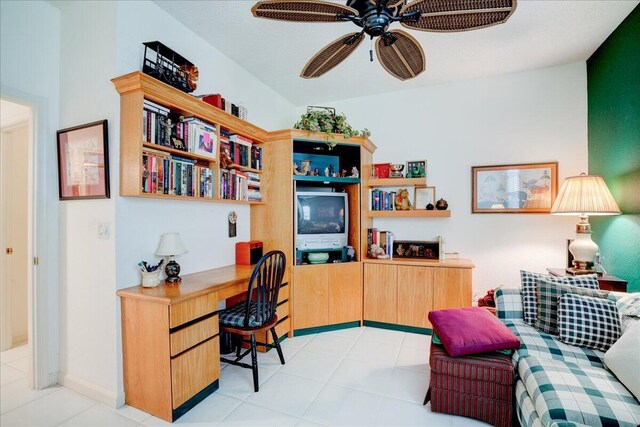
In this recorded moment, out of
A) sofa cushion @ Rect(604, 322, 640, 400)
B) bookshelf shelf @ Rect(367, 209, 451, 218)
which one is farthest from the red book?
sofa cushion @ Rect(604, 322, 640, 400)

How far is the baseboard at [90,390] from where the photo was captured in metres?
1.91

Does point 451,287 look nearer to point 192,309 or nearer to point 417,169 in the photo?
point 417,169

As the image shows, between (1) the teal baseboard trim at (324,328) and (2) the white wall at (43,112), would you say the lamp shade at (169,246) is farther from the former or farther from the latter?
(1) the teal baseboard trim at (324,328)

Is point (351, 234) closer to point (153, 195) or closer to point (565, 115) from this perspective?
point (153, 195)

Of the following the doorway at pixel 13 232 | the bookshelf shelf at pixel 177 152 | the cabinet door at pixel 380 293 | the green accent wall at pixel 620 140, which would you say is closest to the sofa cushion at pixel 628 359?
the green accent wall at pixel 620 140

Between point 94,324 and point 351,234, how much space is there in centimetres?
246

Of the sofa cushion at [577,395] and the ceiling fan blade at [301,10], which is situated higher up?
the ceiling fan blade at [301,10]

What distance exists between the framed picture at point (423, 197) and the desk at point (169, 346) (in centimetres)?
246

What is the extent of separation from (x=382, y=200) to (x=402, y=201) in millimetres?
239

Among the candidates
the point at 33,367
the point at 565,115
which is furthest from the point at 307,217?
the point at 565,115

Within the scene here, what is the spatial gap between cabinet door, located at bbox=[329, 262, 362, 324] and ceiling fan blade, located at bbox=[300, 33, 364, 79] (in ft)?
6.51

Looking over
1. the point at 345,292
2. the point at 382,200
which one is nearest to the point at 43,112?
the point at 345,292

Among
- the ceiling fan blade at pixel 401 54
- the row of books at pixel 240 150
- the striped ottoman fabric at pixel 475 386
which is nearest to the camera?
the ceiling fan blade at pixel 401 54

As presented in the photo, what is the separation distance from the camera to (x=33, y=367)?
2094 millimetres
